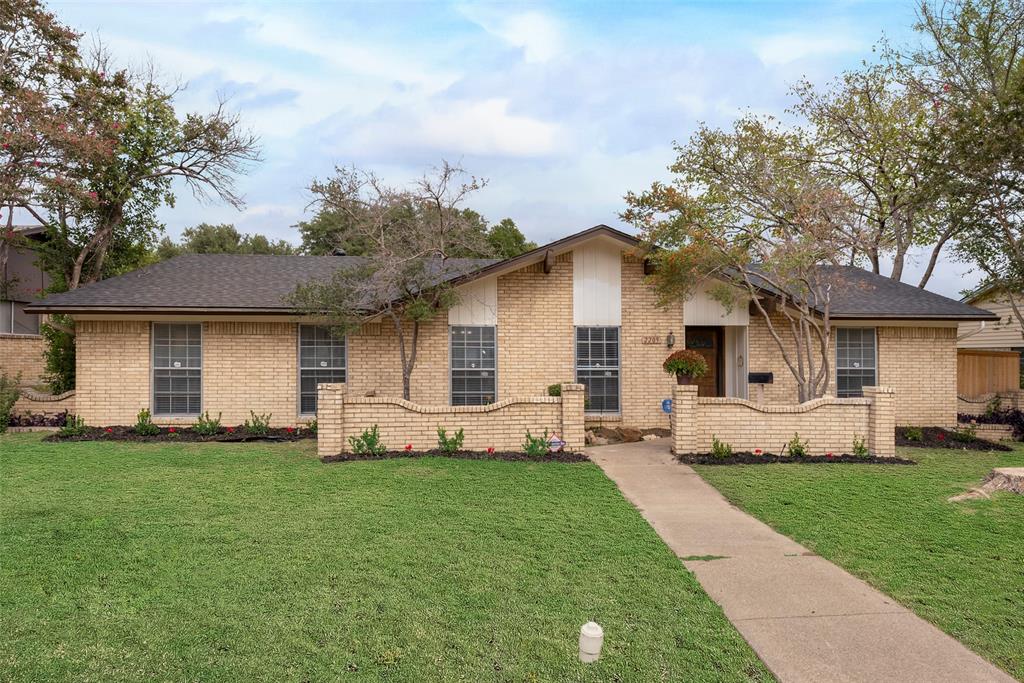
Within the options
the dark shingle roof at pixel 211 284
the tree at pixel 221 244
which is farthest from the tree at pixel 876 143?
the tree at pixel 221 244

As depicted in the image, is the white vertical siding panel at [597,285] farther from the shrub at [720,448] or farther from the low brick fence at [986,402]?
the low brick fence at [986,402]

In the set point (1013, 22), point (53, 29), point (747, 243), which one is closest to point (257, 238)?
point (53, 29)

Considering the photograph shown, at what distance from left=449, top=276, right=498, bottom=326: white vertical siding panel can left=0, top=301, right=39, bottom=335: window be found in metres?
19.1

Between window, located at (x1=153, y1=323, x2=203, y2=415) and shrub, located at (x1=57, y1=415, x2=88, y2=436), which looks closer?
shrub, located at (x1=57, y1=415, x2=88, y2=436)

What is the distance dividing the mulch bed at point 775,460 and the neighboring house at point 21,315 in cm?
1941

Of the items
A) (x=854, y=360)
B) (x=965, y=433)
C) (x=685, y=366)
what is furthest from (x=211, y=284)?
(x=965, y=433)

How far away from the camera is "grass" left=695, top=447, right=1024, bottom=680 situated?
14.9 feet

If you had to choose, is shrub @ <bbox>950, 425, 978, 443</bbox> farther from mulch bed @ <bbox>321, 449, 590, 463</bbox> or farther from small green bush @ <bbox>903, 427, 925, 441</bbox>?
mulch bed @ <bbox>321, 449, 590, 463</bbox>

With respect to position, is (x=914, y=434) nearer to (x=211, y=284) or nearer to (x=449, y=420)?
(x=449, y=420)

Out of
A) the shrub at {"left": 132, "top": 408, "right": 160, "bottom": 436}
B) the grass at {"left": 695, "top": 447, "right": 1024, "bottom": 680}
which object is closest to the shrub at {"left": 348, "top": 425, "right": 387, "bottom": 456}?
the shrub at {"left": 132, "top": 408, "right": 160, "bottom": 436}

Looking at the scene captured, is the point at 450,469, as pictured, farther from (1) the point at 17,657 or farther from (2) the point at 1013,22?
(2) the point at 1013,22

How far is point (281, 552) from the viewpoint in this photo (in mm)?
5707

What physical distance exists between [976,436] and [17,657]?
15657 mm

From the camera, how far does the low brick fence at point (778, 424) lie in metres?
10.8
